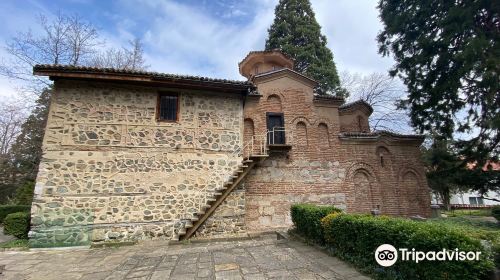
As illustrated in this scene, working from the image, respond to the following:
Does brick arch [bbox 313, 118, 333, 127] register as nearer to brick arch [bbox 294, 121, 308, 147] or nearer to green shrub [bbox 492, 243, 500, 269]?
brick arch [bbox 294, 121, 308, 147]

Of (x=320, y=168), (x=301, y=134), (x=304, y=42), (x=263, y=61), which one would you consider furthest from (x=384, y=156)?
(x=304, y=42)

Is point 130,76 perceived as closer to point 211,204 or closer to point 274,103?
point 211,204

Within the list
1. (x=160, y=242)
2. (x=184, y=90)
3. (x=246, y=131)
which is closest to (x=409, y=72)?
(x=246, y=131)

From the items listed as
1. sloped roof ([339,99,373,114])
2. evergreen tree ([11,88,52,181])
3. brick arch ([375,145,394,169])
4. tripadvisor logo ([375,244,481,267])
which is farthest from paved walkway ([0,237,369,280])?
evergreen tree ([11,88,52,181])

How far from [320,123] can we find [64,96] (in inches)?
451

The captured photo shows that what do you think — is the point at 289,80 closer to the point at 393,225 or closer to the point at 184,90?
the point at 184,90

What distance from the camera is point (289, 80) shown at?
13164mm

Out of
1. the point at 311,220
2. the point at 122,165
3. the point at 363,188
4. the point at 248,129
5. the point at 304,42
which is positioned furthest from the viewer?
the point at 304,42

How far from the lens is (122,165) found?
908 centimetres

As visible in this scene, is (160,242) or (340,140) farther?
(340,140)

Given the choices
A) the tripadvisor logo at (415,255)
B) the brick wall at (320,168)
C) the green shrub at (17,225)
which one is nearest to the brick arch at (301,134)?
the brick wall at (320,168)

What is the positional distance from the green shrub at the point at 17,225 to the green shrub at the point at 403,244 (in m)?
11.2

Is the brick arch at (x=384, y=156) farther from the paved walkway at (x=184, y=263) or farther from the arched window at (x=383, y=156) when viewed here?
the paved walkway at (x=184, y=263)

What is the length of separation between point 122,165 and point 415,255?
357 inches
